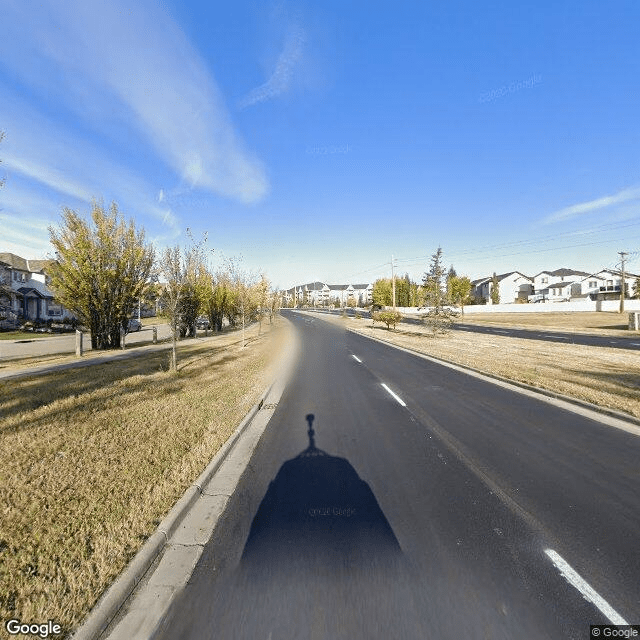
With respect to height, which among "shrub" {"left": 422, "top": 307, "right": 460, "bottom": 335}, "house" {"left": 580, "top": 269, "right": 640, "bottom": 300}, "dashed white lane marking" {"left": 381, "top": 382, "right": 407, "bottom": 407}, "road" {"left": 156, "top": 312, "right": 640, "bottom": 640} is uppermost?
"house" {"left": 580, "top": 269, "right": 640, "bottom": 300}

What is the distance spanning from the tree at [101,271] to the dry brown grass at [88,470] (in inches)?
366

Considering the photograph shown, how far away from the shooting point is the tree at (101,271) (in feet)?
59.9

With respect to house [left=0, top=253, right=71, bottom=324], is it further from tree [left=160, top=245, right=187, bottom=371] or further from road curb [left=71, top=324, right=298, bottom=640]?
road curb [left=71, top=324, right=298, bottom=640]

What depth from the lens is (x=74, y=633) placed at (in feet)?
7.97

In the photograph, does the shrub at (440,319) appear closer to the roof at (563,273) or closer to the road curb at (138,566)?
the road curb at (138,566)

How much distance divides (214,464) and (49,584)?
94.6 inches

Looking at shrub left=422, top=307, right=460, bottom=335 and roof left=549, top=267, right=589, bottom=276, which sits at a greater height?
roof left=549, top=267, right=589, bottom=276

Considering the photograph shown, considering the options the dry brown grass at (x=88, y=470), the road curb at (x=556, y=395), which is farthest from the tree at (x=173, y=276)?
the road curb at (x=556, y=395)

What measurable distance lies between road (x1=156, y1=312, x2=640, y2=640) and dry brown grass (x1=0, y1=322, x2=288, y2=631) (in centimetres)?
88

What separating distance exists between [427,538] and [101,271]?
68.0 ft

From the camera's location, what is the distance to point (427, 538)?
3541mm

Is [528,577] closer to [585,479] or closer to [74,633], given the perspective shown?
[585,479]

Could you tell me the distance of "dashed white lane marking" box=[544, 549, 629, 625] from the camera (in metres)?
2.65

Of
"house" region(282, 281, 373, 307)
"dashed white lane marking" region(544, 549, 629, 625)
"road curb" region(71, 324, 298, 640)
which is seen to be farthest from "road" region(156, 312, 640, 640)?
"house" region(282, 281, 373, 307)
